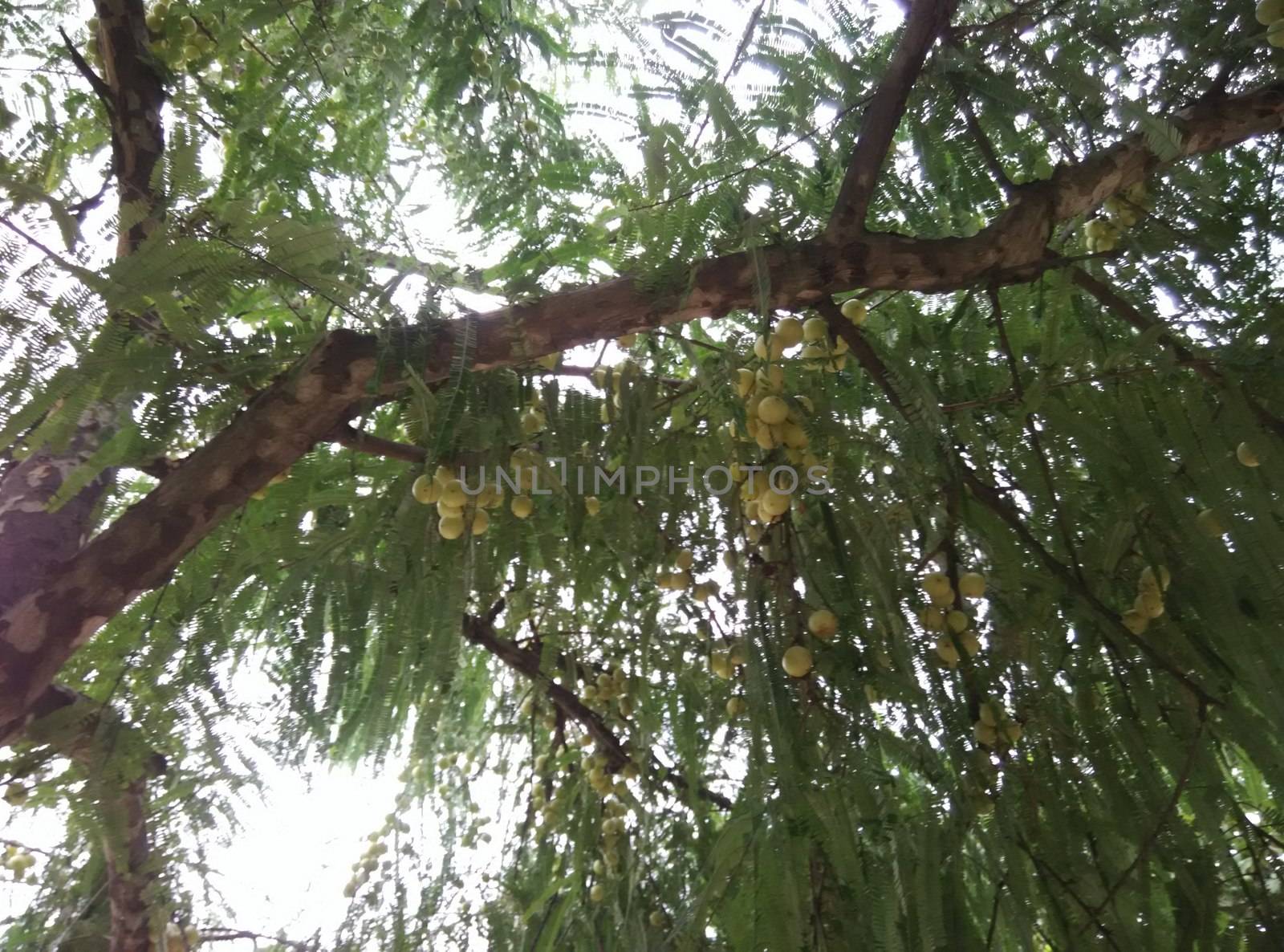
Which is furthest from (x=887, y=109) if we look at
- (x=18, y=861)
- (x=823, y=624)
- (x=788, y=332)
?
(x=18, y=861)

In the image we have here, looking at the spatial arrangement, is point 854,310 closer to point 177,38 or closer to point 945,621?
point 945,621

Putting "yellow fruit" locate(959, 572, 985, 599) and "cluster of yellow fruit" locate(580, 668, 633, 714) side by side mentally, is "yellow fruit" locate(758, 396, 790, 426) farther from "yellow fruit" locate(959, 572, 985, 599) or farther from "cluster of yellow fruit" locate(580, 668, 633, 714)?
"cluster of yellow fruit" locate(580, 668, 633, 714)

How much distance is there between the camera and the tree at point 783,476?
120cm

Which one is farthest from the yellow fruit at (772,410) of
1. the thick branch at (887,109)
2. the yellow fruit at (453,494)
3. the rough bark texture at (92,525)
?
the rough bark texture at (92,525)

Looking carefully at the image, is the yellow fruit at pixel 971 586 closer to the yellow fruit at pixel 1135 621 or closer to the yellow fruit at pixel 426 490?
the yellow fruit at pixel 1135 621

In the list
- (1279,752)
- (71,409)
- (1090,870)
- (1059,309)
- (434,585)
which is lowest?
(1090,870)

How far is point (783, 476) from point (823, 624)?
0.77 feet

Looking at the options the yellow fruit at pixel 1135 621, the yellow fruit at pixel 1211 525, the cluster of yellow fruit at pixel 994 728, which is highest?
the yellow fruit at pixel 1211 525

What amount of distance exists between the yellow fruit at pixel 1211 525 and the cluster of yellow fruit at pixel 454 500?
1032 millimetres

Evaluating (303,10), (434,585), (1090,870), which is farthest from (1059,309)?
(303,10)

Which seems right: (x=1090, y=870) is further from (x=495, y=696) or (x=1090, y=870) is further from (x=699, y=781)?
(x=495, y=696)

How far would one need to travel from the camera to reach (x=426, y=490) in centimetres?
137

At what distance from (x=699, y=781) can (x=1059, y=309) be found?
3.95ft

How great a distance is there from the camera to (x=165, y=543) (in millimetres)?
1356
